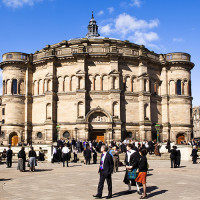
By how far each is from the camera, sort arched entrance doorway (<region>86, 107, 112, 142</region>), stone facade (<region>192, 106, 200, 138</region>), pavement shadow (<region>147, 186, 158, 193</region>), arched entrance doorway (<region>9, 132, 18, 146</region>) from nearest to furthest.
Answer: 1. pavement shadow (<region>147, 186, 158, 193</region>)
2. arched entrance doorway (<region>86, 107, 112, 142</region>)
3. arched entrance doorway (<region>9, 132, 18, 146</region>)
4. stone facade (<region>192, 106, 200, 138</region>)

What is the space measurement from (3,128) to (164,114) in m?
26.4

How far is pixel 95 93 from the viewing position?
4603 cm

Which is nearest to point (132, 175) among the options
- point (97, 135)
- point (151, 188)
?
point (151, 188)

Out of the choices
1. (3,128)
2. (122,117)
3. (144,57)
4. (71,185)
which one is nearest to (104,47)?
(144,57)

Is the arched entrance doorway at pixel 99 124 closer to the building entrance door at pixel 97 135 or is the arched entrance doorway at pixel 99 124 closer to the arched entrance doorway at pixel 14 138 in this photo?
the building entrance door at pixel 97 135

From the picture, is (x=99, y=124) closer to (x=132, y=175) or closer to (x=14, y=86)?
(x=14, y=86)

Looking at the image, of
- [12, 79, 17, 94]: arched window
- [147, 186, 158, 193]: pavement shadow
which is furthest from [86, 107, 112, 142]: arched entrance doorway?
[147, 186, 158, 193]: pavement shadow

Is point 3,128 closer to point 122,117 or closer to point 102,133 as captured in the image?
point 102,133

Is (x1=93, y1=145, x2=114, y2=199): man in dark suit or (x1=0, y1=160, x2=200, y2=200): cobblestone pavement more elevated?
(x1=93, y1=145, x2=114, y2=199): man in dark suit

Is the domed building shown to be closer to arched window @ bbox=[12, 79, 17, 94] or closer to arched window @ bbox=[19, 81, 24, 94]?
arched window @ bbox=[12, 79, 17, 94]

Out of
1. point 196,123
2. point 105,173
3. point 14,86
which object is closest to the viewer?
point 105,173

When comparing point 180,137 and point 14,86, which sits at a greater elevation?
point 14,86

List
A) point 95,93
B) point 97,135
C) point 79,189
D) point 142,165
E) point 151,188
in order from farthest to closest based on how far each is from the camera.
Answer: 1. point 95,93
2. point 97,135
3. point 151,188
4. point 79,189
5. point 142,165

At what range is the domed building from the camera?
1785 inches
